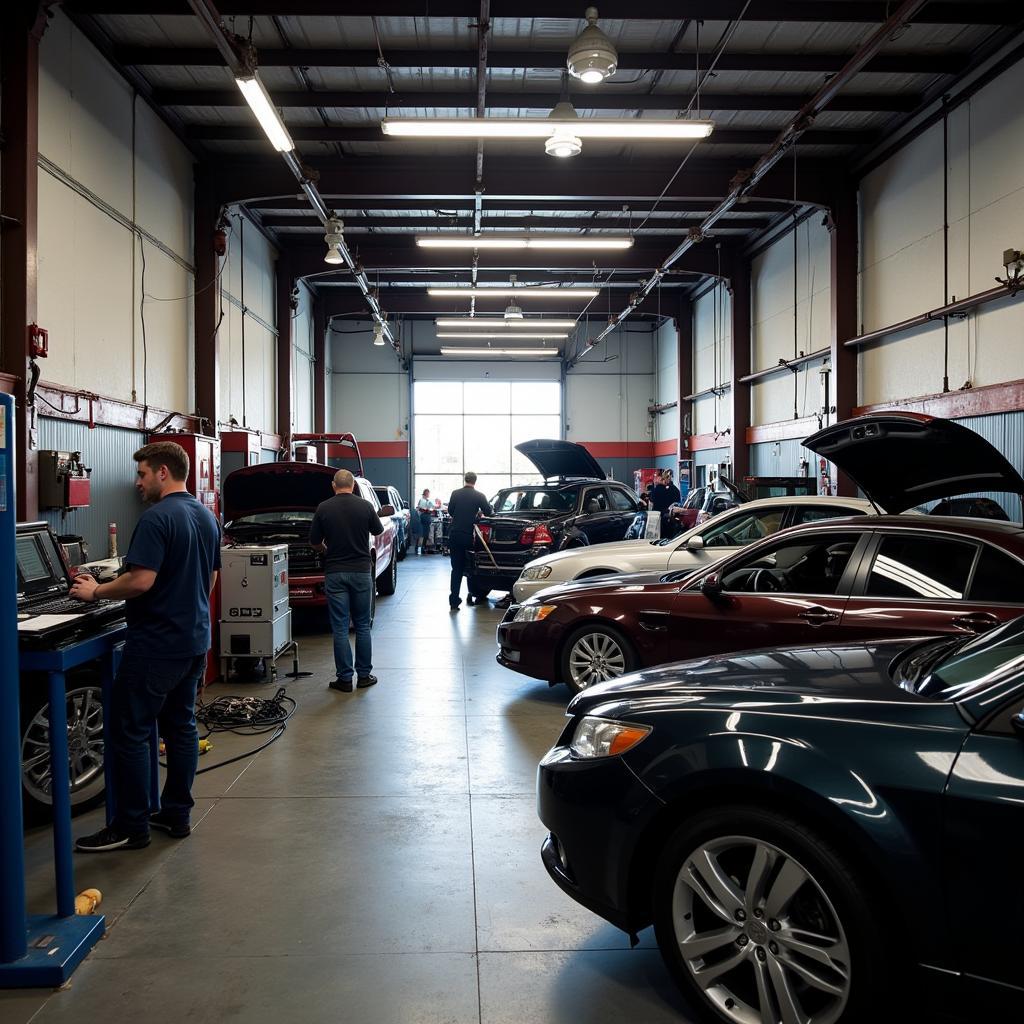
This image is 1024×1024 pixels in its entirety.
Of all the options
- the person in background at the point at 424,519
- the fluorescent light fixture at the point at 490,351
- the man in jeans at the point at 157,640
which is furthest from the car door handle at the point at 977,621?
the person in background at the point at 424,519

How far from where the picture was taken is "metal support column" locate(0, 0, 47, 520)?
652cm

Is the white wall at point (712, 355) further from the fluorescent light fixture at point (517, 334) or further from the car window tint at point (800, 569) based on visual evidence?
the car window tint at point (800, 569)

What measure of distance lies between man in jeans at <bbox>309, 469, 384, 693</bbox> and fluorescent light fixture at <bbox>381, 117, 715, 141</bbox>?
3540mm

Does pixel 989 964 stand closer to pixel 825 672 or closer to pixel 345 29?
pixel 825 672

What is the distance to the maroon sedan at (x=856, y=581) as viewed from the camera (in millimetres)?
4188

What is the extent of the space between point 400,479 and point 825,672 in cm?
2161

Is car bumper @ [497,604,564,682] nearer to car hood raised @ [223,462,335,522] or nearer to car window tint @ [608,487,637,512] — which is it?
car hood raised @ [223,462,335,522]

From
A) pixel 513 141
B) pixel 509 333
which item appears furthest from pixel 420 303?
pixel 513 141

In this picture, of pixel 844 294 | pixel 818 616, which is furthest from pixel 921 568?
pixel 844 294

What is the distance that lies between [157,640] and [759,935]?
2.72m

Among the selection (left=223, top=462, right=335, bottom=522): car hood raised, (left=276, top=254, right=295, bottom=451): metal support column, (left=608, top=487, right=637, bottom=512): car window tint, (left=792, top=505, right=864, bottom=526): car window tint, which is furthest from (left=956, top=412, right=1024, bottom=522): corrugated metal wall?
(left=276, top=254, right=295, bottom=451): metal support column

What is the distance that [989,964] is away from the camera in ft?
6.14

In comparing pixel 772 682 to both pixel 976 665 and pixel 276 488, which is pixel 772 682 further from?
pixel 276 488

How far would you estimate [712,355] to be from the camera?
63.3ft
